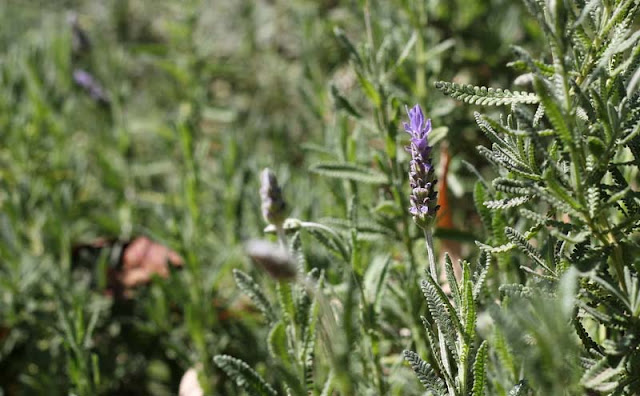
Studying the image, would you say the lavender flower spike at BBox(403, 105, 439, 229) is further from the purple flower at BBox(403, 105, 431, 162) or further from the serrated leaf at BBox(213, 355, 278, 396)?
the serrated leaf at BBox(213, 355, 278, 396)

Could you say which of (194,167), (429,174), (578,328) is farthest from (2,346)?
(578,328)

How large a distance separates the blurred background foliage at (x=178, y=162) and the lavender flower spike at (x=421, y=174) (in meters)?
0.44

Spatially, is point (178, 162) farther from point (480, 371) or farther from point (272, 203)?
point (480, 371)

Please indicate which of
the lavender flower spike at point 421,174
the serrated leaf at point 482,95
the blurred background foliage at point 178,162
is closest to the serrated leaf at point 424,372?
the lavender flower spike at point 421,174

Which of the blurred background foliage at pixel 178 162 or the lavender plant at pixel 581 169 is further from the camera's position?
the blurred background foliage at pixel 178 162

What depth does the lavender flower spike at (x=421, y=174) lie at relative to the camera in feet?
3.05

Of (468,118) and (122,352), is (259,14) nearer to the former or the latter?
(468,118)

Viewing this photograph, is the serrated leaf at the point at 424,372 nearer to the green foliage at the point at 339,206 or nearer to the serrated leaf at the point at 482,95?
the green foliage at the point at 339,206

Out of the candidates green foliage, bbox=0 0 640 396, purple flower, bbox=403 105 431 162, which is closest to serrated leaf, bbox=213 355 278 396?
green foliage, bbox=0 0 640 396

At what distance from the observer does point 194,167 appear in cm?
172

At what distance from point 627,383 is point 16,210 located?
151 centimetres

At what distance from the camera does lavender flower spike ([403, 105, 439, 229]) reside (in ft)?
3.05

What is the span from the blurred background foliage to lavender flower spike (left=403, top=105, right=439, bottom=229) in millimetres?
436

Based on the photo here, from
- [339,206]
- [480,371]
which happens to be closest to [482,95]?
[480,371]
